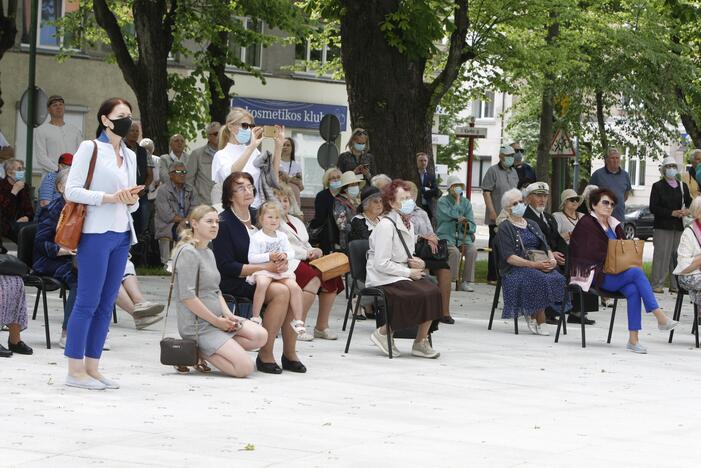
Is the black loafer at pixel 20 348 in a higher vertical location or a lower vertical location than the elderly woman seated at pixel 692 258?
lower

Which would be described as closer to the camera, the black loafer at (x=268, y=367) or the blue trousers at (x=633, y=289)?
the black loafer at (x=268, y=367)

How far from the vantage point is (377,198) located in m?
14.9

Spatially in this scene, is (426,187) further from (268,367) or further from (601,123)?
(601,123)

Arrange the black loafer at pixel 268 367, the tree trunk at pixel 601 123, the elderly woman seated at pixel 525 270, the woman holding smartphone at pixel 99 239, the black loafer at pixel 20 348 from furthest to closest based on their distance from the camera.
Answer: the tree trunk at pixel 601 123
the elderly woman seated at pixel 525 270
the black loafer at pixel 20 348
the black loafer at pixel 268 367
the woman holding smartphone at pixel 99 239

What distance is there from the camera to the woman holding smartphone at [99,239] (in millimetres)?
10258

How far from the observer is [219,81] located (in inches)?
1251

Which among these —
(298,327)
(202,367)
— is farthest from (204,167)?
(202,367)

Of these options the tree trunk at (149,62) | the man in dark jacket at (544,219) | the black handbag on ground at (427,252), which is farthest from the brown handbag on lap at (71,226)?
the tree trunk at (149,62)

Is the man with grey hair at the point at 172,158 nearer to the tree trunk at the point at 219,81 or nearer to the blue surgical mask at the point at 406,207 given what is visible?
the blue surgical mask at the point at 406,207

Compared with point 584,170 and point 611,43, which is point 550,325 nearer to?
point 611,43

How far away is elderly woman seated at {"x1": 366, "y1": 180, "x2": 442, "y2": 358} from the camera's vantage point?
1304cm

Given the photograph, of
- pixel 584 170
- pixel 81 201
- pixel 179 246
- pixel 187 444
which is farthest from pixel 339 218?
pixel 584 170

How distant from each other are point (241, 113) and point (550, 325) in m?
5.12

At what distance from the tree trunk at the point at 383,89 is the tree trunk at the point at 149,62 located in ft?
20.9
